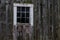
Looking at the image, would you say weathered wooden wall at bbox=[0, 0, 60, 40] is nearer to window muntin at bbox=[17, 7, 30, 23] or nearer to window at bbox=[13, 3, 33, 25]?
window at bbox=[13, 3, 33, 25]

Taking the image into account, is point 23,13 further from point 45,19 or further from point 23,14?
point 45,19

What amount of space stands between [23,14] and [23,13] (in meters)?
0.03

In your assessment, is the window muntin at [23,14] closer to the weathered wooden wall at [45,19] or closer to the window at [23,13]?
the window at [23,13]

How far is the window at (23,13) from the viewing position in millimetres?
Answer: 5406

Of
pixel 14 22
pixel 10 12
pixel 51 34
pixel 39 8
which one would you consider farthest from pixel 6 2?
pixel 51 34

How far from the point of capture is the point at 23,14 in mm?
5492

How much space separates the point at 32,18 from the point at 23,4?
52 centimetres

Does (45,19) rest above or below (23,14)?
below

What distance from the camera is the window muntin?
5.46 metres

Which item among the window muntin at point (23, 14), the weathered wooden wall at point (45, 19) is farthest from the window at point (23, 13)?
the weathered wooden wall at point (45, 19)

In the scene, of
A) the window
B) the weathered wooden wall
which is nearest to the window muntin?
the window

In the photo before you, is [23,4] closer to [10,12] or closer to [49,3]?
[10,12]

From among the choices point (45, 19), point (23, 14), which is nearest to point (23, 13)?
point (23, 14)

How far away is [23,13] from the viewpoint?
5.50 meters
